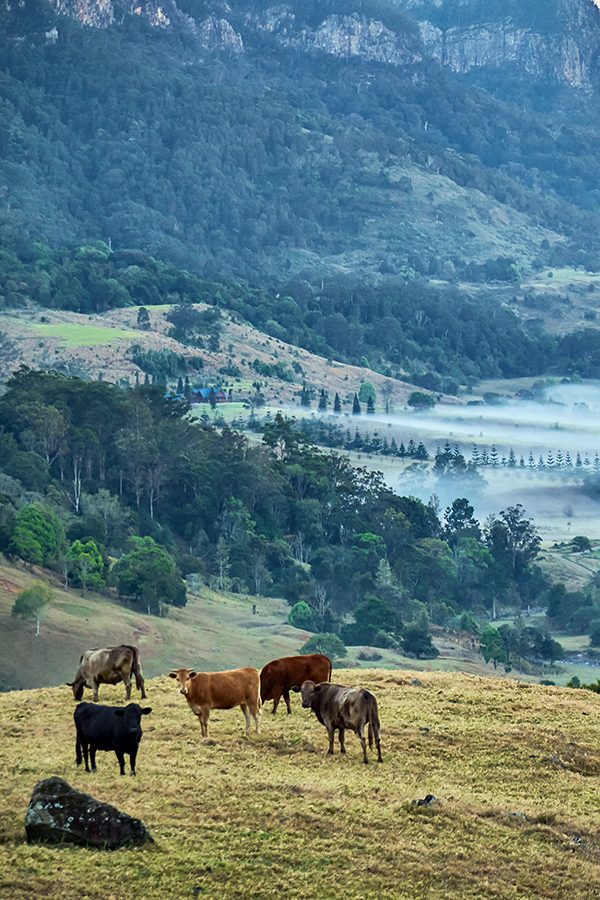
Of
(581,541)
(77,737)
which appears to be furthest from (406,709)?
(581,541)

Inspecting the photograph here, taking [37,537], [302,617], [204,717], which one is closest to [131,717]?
[204,717]

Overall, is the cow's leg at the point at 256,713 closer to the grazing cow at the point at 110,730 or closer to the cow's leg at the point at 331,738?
the cow's leg at the point at 331,738

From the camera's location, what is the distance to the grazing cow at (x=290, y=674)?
1928 cm

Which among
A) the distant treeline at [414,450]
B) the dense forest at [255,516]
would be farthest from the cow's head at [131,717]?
the distant treeline at [414,450]

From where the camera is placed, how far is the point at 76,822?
48.1 feet

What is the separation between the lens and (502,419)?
165 metres

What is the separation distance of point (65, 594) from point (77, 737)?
43177 mm

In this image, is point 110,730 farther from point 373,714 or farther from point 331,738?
point 373,714

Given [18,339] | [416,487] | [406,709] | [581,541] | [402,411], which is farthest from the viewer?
[402,411]

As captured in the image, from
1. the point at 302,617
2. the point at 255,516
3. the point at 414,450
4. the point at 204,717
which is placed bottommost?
the point at 302,617

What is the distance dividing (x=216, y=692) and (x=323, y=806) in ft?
9.07

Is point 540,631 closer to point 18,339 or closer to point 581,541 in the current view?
point 581,541

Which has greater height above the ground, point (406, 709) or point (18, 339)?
point (18, 339)

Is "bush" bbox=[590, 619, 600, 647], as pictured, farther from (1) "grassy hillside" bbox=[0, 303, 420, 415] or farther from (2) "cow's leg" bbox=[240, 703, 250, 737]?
(1) "grassy hillside" bbox=[0, 303, 420, 415]
